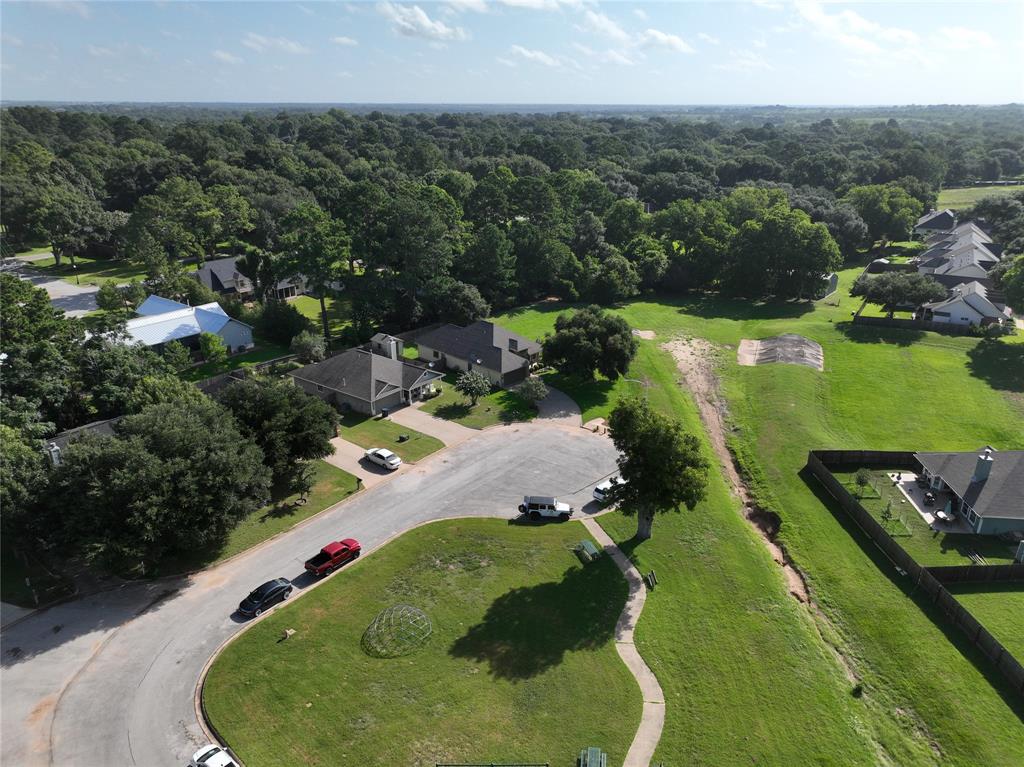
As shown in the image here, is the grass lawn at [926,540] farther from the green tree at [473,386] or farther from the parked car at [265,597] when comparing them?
the parked car at [265,597]

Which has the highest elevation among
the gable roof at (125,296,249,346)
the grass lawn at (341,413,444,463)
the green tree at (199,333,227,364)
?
the gable roof at (125,296,249,346)

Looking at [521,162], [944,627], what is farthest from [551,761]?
[521,162]

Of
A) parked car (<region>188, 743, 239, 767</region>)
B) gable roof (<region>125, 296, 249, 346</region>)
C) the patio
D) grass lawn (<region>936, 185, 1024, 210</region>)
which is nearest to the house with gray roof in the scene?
gable roof (<region>125, 296, 249, 346</region>)

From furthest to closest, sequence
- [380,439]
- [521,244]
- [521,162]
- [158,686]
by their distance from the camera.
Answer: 1. [521,162]
2. [521,244]
3. [380,439]
4. [158,686]

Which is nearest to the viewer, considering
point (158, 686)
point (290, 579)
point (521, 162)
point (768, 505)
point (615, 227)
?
point (158, 686)

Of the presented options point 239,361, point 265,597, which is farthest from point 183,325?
point 265,597

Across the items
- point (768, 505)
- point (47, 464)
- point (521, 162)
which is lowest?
point (768, 505)

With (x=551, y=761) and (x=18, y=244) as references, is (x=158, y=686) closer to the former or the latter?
(x=551, y=761)

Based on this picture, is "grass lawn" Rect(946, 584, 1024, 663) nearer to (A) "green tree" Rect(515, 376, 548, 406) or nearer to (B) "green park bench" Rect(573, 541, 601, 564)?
(B) "green park bench" Rect(573, 541, 601, 564)
